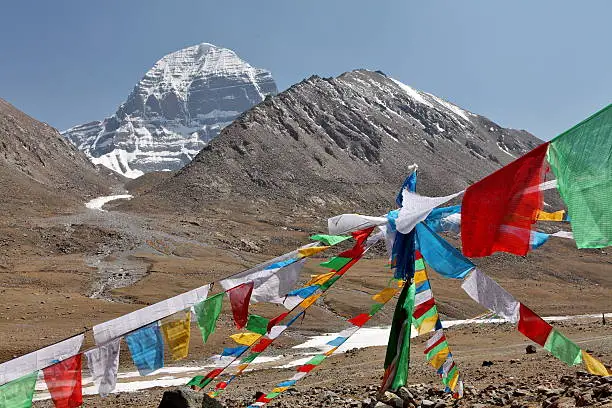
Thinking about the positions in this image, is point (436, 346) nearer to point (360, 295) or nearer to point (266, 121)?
point (360, 295)

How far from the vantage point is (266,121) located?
108 metres

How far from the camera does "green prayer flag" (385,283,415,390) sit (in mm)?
8242

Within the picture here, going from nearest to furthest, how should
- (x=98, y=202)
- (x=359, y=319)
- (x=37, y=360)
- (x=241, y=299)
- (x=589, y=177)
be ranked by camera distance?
1. (x=589, y=177)
2. (x=37, y=360)
3. (x=241, y=299)
4. (x=359, y=319)
5. (x=98, y=202)

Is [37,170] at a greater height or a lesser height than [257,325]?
greater

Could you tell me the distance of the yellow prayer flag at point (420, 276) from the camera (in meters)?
8.82

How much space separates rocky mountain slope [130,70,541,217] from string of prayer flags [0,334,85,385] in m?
75.6

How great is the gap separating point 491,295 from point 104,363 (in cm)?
550

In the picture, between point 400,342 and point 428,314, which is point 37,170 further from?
point 400,342

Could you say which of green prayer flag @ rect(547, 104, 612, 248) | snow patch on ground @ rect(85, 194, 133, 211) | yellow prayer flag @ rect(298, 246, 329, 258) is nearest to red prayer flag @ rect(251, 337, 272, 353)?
yellow prayer flag @ rect(298, 246, 329, 258)

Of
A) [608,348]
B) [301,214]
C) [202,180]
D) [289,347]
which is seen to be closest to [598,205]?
Result: [608,348]

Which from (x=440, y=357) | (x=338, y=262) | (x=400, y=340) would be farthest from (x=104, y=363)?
(x=440, y=357)

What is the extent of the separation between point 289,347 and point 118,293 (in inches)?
598

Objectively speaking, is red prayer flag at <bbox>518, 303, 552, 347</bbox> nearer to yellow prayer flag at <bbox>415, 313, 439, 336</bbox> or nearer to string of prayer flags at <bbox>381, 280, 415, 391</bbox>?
string of prayer flags at <bbox>381, 280, 415, 391</bbox>

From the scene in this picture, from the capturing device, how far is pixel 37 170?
98.8 m
